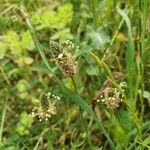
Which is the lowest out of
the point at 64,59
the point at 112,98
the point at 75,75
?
the point at 75,75

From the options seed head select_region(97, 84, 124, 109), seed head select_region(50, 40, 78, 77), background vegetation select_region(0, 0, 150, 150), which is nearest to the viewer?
seed head select_region(50, 40, 78, 77)

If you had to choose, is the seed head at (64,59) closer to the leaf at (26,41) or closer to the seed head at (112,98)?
the seed head at (112,98)

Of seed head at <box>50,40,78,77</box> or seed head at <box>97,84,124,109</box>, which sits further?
seed head at <box>97,84,124,109</box>

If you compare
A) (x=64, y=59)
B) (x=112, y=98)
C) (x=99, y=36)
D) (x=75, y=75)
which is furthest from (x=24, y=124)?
(x=64, y=59)

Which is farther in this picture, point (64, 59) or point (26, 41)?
point (26, 41)

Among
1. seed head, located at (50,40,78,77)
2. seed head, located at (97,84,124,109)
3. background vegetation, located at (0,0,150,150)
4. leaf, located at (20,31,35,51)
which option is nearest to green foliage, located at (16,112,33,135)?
background vegetation, located at (0,0,150,150)

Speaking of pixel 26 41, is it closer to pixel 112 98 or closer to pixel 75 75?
pixel 75 75

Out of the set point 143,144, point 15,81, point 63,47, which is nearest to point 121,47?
point 15,81

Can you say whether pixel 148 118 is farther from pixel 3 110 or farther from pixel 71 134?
pixel 3 110

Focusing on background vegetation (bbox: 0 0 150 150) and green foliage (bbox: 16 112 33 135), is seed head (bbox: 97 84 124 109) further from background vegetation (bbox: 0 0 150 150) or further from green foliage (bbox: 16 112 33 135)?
green foliage (bbox: 16 112 33 135)

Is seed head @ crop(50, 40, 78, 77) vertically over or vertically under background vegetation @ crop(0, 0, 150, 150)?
over
